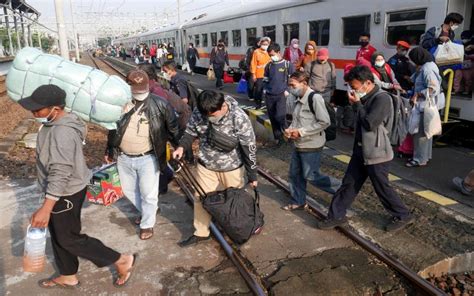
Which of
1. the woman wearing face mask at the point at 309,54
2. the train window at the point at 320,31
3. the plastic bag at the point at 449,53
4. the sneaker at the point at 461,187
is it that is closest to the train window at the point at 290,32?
the train window at the point at 320,31

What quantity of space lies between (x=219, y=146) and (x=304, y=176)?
126 centimetres

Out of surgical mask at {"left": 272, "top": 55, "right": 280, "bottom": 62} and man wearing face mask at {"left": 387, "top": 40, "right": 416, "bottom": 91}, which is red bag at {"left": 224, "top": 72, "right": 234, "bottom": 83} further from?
man wearing face mask at {"left": 387, "top": 40, "right": 416, "bottom": 91}

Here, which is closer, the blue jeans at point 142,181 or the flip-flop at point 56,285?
the flip-flop at point 56,285

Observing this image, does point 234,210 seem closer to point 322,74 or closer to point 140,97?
point 140,97

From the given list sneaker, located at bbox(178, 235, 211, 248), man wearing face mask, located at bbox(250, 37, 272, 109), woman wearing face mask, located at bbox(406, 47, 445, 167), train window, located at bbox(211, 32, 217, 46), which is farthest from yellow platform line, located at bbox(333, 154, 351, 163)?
train window, located at bbox(211, 32, 217, 46)

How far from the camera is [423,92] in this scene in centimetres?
580

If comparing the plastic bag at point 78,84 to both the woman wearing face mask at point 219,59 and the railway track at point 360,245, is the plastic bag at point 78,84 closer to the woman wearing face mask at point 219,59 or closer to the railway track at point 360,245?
the railway track at point 360,245

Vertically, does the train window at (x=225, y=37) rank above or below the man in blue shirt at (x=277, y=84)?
above

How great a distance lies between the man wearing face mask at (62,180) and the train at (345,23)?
251 inches

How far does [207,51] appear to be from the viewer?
20.7 m

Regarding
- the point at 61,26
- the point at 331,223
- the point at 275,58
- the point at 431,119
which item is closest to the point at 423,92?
the point at 431,119

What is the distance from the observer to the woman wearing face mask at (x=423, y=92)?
5656mm

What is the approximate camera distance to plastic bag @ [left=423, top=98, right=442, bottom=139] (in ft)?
18.8

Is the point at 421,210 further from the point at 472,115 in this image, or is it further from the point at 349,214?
the point at 472,115
